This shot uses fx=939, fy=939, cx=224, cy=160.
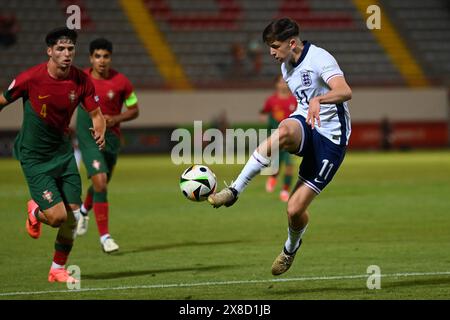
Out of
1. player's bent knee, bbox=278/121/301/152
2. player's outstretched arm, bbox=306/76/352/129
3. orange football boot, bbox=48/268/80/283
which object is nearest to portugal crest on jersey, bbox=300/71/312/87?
player's outstretched arm, bbox=306/76/352/129

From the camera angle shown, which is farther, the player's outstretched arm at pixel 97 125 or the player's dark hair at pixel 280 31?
the player's outstretched arm at pixel 97 125

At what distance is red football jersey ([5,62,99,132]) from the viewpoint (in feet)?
28.9

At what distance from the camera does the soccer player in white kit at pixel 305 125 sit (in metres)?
8.21

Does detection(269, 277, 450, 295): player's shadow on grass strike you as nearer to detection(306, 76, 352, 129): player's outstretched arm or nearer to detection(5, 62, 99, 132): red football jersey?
detection(306, 76, 352, 129): player's outstretched arm

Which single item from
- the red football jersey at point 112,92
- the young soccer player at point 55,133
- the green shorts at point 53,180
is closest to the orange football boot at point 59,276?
the young soccer player at point 55,133

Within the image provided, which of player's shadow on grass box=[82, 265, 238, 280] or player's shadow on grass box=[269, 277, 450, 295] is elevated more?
player's shadow on grass box=[82, 265, 238, 280]

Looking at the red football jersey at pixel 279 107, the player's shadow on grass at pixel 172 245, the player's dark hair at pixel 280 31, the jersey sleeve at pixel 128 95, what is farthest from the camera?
the red football jersey at pixel 279 107

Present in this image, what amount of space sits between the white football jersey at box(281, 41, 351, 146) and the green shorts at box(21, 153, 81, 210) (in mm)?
2307

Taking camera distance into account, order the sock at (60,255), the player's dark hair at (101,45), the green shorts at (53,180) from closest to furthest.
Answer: the green shorts at (53,180) → the sock at (60,255) → the player's dark hair at (101,45)

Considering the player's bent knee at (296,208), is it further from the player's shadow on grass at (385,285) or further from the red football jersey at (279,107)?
the red football jersey at (279,107)

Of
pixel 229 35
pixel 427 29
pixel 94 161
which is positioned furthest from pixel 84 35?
pixel 94 161

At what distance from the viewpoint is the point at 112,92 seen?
40.2ft

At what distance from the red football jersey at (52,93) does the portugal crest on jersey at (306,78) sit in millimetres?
2068
